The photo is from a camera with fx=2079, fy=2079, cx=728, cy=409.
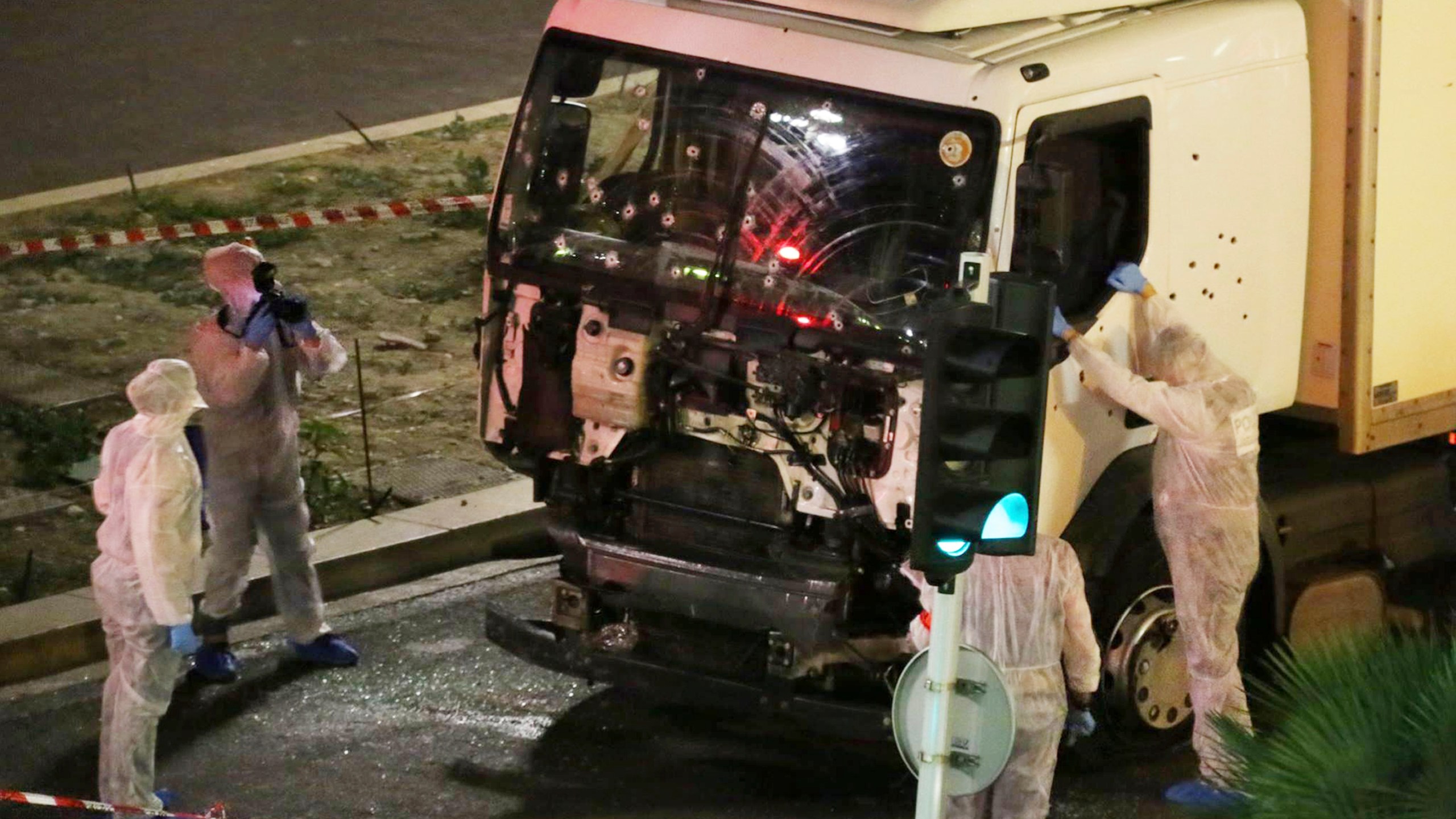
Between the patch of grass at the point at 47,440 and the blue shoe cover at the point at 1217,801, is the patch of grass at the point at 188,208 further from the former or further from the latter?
the blue shoe cover at the point at 1217,801

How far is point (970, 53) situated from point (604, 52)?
4.53 feet

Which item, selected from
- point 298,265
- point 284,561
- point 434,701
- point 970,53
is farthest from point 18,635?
point 298,265

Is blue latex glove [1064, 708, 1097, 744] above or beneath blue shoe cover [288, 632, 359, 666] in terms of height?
above

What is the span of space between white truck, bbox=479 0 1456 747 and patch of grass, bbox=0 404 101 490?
337cm

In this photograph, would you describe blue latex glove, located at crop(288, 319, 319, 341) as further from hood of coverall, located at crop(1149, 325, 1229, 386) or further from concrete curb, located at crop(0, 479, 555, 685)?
hood of coverall, located at crop(1149, 325, 1229, 386)

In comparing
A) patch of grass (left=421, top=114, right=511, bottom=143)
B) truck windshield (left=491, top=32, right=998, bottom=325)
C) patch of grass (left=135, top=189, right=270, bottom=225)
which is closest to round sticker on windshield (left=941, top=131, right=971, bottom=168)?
truck windshield (left=491, top=32, right=998, bottom=325)

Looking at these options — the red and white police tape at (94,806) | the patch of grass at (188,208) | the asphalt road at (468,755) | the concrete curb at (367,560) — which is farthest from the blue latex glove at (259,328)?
the patch of grass at (188,208)

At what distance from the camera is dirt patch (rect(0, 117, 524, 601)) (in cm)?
1073

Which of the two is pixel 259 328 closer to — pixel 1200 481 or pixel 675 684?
pixel 675 684

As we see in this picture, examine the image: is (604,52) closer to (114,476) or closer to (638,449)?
(638,449)

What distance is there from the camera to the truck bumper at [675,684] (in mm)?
6684

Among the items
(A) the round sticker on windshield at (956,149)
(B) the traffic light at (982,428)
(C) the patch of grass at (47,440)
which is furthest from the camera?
(C) the patch of grass at (47,440)

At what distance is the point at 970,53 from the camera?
6633mm

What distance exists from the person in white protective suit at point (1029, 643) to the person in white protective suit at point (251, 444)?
2836 millimetres
